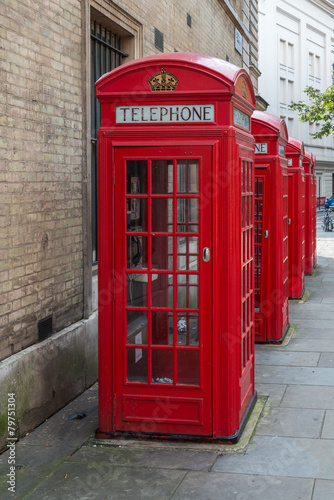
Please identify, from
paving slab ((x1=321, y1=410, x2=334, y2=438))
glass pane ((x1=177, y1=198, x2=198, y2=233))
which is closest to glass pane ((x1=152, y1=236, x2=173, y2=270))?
glass pane ((x1=177, y1=198, x2=198, y2=233))

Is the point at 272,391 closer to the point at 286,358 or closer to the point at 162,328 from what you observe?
the point at 286,358

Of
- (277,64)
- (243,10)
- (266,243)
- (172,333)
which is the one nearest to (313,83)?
(277,64)

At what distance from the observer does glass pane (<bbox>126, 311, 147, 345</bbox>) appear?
5301 mm

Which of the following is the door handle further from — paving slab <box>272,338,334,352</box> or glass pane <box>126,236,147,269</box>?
paving slab <box>272,338,334,352</box>

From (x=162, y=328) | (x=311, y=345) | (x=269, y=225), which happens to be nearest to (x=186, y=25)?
(x=269, y=225)

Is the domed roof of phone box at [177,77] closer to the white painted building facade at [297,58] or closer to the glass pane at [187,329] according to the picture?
the glass pane at [187,329]

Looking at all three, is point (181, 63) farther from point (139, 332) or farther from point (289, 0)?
point (289, 0)

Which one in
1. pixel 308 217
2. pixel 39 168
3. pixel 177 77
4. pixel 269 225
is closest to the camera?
pixel 177 77

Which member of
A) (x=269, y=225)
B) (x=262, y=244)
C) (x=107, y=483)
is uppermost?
(x=269, y=225)

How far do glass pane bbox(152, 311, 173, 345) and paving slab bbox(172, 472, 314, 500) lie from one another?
1.02m

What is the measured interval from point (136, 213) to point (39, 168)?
4.21 ft

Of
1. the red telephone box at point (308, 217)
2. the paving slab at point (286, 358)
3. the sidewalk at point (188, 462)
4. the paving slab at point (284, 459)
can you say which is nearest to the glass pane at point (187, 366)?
the sidewalk at point (188, 462)

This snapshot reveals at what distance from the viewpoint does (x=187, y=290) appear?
17.3 feet

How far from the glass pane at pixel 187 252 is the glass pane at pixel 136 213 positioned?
30 cm
